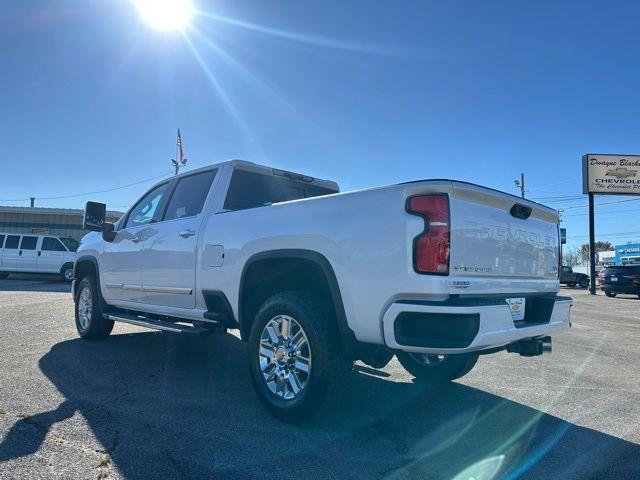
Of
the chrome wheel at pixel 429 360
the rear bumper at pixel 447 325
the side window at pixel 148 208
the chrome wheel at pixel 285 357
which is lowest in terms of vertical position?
the chrome wheel at pixel 429 360

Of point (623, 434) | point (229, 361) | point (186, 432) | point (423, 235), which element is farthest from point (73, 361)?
point (623, 434)

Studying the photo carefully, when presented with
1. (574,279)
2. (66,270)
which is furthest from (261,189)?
(574,279)

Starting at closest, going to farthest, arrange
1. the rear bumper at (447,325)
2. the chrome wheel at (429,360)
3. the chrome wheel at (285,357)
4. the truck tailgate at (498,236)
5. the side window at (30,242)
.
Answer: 1. the rear bumper at (447,325)
2. the truck tailgate at (498,236)
3. the chrome wheel at (285,357)
4. the chrome wheel at (429,360)
5. the side window at (30,242)

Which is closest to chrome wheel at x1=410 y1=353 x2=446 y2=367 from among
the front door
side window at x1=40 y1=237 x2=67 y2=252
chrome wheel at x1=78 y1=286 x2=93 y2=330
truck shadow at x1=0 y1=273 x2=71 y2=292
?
the front door

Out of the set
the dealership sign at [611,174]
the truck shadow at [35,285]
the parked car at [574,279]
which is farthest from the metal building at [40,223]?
the dealership sign at [611,174]

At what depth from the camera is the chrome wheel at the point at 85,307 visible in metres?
6.52

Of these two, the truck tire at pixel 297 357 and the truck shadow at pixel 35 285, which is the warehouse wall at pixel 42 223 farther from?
the truck tire at pixel 297 357

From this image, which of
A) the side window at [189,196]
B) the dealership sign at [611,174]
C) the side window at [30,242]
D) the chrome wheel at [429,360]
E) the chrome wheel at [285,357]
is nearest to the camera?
the chrome wheel at [285,357]

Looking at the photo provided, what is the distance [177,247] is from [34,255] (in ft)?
62.7

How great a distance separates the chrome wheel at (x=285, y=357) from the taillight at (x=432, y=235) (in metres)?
1.04

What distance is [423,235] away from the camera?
9.59 feet

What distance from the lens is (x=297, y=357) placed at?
3486mm

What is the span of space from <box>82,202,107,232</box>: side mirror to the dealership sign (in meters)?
29.0

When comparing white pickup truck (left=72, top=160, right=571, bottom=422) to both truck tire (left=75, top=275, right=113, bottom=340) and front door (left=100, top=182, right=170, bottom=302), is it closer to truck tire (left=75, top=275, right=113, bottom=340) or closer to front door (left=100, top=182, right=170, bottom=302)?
front door (left=100, top=182, right=170, bottom=302)
